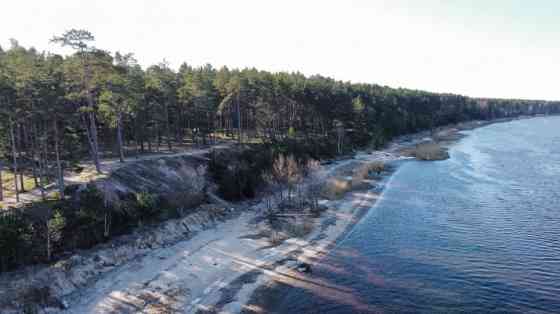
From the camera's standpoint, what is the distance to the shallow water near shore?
28.2 metres

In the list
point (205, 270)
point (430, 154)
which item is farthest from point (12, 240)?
point (430, 154)

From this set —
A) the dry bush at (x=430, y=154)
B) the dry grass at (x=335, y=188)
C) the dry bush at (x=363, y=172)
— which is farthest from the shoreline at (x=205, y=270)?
the dry bush at (x=430, y=154)

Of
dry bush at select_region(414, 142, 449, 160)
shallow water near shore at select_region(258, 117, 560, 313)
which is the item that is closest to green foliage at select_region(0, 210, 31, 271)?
shallow water near shore at select_region(258, 117, 560, 313)

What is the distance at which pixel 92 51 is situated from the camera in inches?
1572

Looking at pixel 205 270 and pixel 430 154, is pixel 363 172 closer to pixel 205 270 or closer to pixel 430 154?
pixel 430 154

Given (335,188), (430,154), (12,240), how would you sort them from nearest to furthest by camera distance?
(12,240) < (335,188) < (430,154)

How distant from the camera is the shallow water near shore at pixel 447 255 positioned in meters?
28.2

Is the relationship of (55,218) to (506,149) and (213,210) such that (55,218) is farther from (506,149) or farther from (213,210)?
(506,149)

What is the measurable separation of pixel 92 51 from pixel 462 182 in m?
63.5

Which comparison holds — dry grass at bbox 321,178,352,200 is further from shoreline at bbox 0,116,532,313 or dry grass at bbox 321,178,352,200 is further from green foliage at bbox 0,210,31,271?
green foliage at bbox 0,210,31,271

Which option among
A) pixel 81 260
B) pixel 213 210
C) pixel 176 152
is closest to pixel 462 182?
pixel 213 210

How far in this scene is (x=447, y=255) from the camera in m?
36.5

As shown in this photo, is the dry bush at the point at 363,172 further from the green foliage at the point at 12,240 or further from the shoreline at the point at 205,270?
the green foliage at the point at 12,240

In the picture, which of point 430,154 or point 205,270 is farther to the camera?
point 430,154
